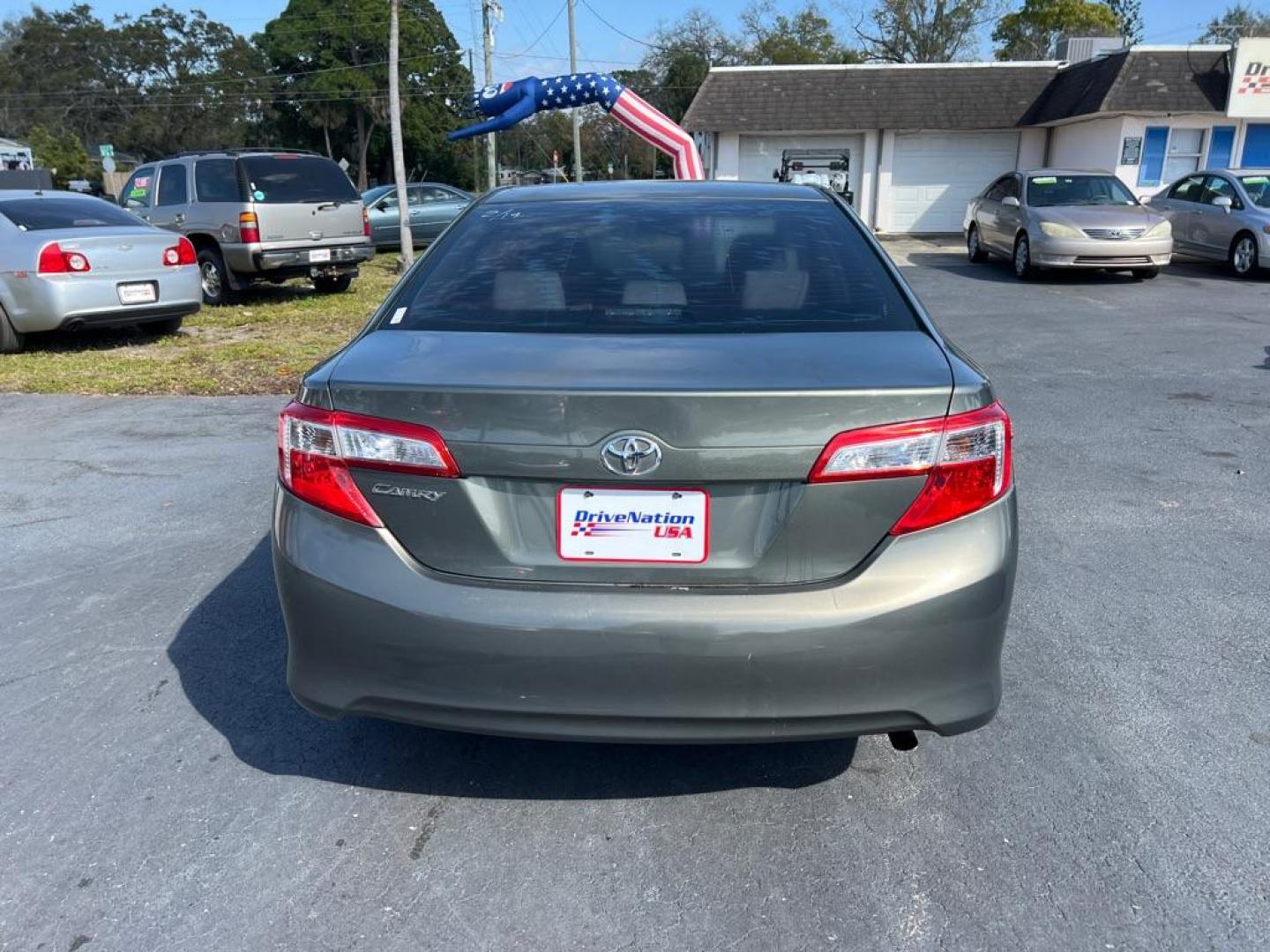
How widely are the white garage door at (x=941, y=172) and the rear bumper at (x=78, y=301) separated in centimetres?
2123

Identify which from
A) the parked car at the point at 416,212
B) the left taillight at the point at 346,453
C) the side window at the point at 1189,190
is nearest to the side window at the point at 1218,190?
the side window at the point at 1189,190

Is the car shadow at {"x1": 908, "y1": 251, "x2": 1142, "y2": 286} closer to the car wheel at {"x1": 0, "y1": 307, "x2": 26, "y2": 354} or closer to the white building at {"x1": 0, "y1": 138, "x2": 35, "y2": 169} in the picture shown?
the car wheel at {"x1": 0, "y1": 307, "x2": 26, "y2": 354}

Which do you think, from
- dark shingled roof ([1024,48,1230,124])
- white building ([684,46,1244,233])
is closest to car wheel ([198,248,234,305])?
white building ([684,46,1244,233])

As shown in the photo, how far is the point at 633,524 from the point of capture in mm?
2320

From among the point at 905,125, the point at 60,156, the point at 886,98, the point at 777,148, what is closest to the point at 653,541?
the point at 905,125

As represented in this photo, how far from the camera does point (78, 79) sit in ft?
263

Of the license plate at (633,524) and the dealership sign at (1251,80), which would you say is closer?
the license plate at (633,524)

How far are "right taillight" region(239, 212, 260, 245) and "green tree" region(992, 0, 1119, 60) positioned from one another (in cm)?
5035

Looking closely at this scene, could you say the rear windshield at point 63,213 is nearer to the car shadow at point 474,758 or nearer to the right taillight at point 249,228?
the right taillight at point 249,228

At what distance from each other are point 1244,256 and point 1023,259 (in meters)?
3.27

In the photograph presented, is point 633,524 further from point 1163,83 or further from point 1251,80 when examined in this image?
point 1251,80

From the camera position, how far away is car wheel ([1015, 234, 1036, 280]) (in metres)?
15.2

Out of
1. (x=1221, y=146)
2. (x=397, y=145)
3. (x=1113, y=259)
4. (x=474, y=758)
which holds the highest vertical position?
(x=397, y=145)

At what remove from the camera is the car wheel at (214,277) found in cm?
1312
